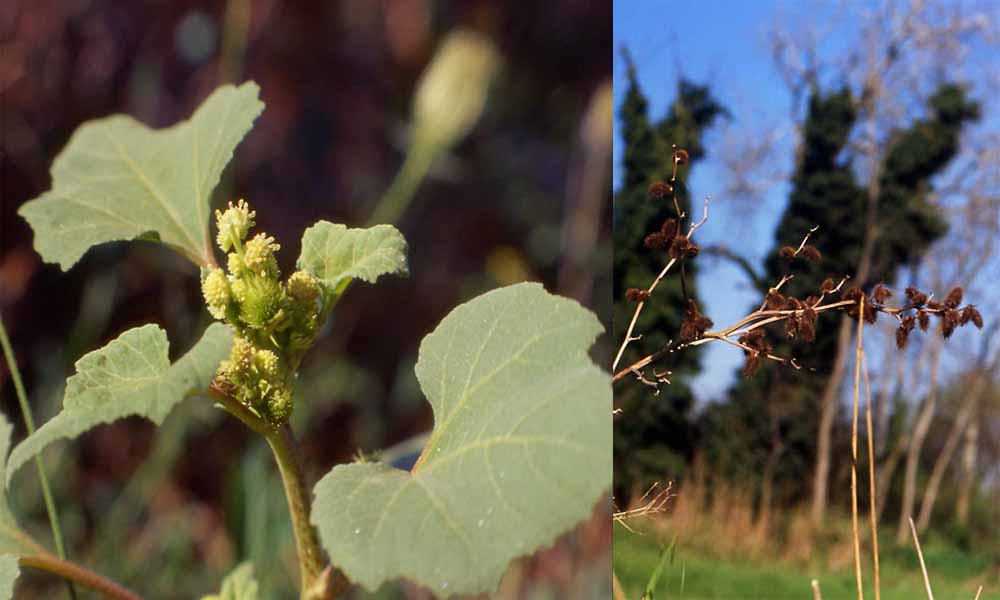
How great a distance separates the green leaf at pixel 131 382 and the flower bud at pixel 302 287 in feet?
0.12

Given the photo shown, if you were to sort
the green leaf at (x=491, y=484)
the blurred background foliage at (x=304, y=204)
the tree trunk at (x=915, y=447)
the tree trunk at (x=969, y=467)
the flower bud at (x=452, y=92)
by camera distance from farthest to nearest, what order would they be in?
1. the tree trunk at (x=915, y=447)
2. the tree trunk at (x=969, y=467)
3. the blurred background foliage at (x=304, y=204)
4. the flower bud at (x=452, y=92)
5. the green leaf at (x=491, y=484)

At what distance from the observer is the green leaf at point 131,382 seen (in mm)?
231

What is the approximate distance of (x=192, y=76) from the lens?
150cm

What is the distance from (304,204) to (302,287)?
124 centimetres

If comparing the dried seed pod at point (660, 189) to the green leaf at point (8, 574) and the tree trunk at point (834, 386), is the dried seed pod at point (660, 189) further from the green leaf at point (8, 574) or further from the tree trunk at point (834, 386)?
the tree trunk at point (834, 386)

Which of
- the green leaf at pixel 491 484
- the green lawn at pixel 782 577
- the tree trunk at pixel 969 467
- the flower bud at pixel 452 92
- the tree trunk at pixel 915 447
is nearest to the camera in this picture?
the green leaf at pixel 491 484

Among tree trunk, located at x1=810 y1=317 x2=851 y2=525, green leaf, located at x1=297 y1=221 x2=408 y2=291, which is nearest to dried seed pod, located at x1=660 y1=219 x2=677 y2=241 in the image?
green leaf, located at x1=297 y1=221 x2=408 y2=291

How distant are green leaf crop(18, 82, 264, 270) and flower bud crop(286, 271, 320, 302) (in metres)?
0.04

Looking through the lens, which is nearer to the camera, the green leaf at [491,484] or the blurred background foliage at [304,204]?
the green leaf at [491,484]

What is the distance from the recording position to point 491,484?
9.2 inches

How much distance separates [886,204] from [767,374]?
3.65 feet

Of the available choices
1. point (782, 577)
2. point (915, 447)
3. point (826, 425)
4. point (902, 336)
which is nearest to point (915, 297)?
point (902, 336)

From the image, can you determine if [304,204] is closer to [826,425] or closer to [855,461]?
[855,461]

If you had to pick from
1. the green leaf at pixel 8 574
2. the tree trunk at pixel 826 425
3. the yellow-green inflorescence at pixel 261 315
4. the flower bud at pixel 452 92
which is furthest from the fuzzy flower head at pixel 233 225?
the tree trunk at pixel 826 425
